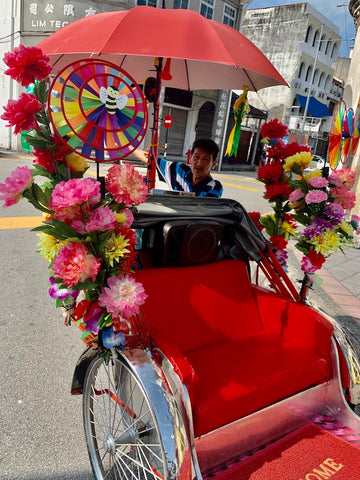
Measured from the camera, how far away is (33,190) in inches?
56.9

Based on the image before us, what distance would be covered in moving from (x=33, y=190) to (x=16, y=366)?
158cm

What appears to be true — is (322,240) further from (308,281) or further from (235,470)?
(235,470)

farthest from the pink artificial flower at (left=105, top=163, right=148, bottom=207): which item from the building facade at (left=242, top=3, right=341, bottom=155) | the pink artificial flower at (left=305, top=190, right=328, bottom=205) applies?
the building facade at (left=242, top=3, right=341, bottom=155)

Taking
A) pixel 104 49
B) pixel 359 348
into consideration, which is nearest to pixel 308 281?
pixel 359 348

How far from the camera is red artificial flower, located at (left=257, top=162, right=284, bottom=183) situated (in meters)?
2.70

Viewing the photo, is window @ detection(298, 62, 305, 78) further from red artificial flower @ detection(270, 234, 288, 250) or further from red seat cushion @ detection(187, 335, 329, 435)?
red seat cushion @ detection(187, 335, 329, 435)

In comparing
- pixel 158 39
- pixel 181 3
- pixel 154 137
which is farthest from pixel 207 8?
pixel 158 39

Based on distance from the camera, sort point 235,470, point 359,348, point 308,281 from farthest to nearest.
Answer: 1. point 359,348
2. point 308,281
3. point 235,470

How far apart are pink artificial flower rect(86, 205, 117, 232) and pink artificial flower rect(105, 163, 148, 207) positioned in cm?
9

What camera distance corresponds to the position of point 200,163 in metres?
2.93

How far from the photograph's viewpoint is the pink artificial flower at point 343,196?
2.41m

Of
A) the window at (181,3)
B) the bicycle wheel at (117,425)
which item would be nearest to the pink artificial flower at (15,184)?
the bicycle wheel at (117,425)

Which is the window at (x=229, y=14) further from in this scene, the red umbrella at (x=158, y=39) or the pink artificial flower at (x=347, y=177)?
the pink artificial flower at (x=347, y=177)

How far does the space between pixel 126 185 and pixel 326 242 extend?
5.08 feet
